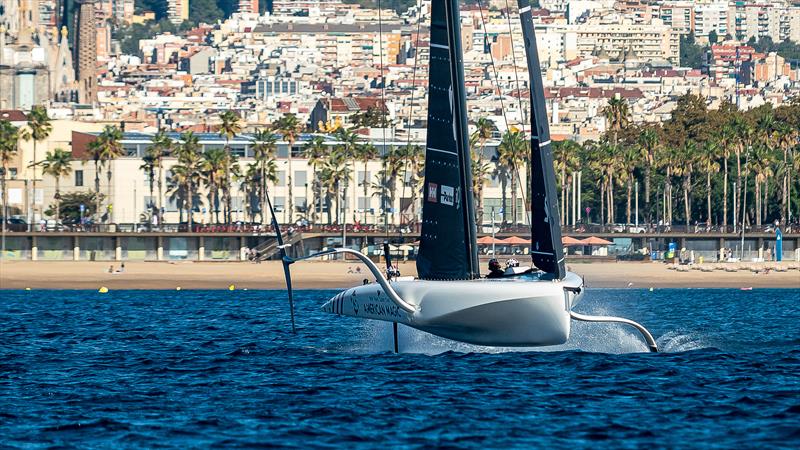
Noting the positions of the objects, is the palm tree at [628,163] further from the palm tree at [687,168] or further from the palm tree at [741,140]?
the palm tree at [741,140]

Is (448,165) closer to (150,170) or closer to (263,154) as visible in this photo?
(263,154)

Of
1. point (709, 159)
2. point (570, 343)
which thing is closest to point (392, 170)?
point (709, 159)

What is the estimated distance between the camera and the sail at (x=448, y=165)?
119 feet

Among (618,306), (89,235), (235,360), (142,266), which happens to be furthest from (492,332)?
(89,235)

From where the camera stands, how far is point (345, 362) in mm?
38250

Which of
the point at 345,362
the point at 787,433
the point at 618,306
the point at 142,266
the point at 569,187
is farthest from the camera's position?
the point at 569,187

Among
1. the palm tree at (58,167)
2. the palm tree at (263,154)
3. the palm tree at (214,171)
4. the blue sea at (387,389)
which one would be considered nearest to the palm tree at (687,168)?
the palm tree at (263,154)

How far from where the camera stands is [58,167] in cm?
12462

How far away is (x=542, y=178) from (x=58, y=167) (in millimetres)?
93364

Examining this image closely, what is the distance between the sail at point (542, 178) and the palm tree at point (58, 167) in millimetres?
92833

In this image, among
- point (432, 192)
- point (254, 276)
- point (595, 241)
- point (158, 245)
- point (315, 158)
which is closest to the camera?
point (432, 192)

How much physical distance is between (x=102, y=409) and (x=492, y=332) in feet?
26.3

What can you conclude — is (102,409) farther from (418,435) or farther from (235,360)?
(235,360)

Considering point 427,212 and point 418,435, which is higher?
point 427,212
